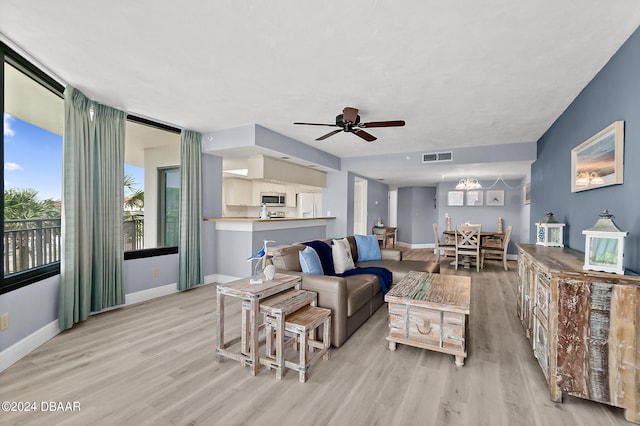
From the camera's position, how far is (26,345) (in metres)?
2.51

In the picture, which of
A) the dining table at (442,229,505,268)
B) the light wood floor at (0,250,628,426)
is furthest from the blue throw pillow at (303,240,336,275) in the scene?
the dining table at (442,229,505,268)

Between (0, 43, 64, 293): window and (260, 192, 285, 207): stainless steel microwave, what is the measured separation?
4867 mm

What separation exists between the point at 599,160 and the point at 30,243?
536cm

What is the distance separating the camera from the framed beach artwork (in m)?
8.62

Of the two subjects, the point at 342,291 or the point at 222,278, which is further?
the point at 222,278

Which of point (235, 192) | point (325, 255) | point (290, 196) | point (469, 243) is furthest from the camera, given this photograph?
point (290, 196)

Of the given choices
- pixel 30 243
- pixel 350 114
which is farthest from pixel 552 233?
pixel 30 243

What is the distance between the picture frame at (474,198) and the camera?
339 inches

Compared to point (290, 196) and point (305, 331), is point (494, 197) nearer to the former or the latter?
point (290, 196)

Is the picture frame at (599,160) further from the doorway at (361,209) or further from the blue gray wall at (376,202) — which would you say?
the blue gray wall at (376,202)

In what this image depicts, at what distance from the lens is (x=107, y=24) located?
2051mm

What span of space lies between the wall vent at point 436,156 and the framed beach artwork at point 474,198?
139 inches

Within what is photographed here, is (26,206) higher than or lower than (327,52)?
lower

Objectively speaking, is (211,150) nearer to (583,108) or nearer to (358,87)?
(358,87)
